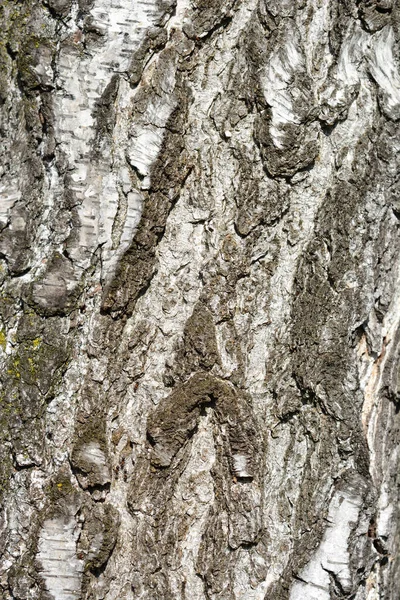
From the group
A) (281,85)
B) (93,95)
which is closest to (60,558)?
(93,95)

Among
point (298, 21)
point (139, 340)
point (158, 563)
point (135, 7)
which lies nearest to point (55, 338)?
point (139, 340)

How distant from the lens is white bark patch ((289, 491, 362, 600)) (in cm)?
141

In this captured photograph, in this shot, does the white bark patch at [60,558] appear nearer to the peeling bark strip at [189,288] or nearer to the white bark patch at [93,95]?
the peeling bark strip at [189,288]

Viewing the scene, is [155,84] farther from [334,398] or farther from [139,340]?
[334,398]

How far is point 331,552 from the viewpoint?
55.9 inches

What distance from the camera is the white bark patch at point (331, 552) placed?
4.64 feet

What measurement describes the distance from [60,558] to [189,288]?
563 millimetres

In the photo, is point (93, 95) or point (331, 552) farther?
point (331, 552)

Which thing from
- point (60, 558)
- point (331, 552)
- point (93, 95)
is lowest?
point (60, 558)

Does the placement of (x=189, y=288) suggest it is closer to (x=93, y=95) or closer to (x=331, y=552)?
(x=93, y=95)

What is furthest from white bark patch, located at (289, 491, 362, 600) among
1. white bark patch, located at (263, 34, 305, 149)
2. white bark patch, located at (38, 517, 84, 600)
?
white bark patch, located at (263, 34, 305, 149)

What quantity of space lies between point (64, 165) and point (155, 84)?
0.73 ft

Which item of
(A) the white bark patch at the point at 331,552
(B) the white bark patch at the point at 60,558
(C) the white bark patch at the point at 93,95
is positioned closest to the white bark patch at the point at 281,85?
(C) the white bark patch at the point at 93,95

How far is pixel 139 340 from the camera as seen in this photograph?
1.37 m
